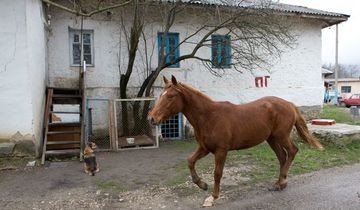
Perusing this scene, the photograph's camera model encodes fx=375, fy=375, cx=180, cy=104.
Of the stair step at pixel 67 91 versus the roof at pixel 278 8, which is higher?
the roof at pixel 278 8

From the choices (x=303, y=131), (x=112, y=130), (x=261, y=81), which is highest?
(x=261, y=81)

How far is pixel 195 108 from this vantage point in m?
6.05

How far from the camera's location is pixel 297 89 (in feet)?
53.9

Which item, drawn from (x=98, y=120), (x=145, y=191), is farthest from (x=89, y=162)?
(x=98, y=120)

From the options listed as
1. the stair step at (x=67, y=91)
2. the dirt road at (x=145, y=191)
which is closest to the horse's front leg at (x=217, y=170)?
the dirt road at (x=145, y=191)

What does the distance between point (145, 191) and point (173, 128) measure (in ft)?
23.9

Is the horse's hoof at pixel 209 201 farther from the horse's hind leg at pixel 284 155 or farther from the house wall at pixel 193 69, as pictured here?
the house wall at pixel 193 69

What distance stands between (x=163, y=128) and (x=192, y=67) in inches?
102

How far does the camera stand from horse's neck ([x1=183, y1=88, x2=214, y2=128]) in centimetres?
602

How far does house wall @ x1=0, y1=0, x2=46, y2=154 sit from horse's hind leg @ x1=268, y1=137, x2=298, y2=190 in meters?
5.79

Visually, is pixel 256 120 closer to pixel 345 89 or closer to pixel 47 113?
pixel 47 113

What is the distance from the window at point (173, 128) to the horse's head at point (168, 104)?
7.91 meters

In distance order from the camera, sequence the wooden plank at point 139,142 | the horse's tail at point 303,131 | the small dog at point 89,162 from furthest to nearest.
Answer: the wooden plank at point 139,142, the small dog at point 89,162, the horse's tail at point 303,131

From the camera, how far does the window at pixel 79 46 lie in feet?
41.8
